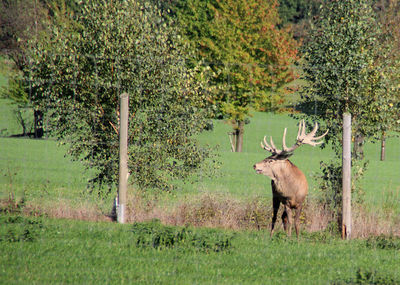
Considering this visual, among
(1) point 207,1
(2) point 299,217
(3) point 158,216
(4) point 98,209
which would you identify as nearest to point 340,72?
(2) point 299,217

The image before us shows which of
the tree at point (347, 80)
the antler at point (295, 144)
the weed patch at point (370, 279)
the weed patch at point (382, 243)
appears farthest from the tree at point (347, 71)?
the weed patch at point (370, 279)

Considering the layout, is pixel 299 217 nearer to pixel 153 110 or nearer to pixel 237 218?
pixel 237 218

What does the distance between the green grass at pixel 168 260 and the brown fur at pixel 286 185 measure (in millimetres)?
850

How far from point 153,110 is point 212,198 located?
8.08 ft

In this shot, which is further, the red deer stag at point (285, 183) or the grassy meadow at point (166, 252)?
the red deer stag at point (285, 183)

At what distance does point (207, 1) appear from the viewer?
55844 millimetres

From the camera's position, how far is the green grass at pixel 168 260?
749 cm

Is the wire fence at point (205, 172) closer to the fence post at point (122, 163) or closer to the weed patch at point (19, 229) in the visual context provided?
the fence post at point (122, 163)

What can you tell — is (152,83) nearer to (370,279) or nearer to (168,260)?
(168,260)

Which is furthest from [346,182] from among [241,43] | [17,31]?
[17,31]

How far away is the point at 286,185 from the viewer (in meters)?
11.3

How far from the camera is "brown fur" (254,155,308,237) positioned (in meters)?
11.3

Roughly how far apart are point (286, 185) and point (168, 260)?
11.8 ft

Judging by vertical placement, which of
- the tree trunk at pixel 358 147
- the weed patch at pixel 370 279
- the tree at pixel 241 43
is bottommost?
the weed patch at pixel 370 279
